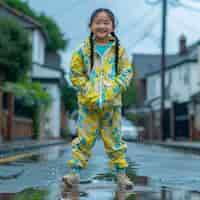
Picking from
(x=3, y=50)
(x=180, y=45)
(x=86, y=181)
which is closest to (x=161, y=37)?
(x=3, y=50)

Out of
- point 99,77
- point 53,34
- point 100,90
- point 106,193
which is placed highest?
point 53,34

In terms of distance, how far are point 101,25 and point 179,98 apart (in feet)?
141

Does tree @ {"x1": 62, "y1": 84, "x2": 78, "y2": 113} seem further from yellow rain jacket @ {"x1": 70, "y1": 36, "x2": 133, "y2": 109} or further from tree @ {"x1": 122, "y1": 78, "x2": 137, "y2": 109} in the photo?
yellow rain jacket @ {"x1": 70, "y1": 36, "x2": 133, "y2": 109}

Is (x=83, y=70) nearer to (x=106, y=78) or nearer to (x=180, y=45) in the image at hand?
(x=106, y=78)

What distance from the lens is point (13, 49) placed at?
64.6 feet

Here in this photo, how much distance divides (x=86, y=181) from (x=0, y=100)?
56.2ft

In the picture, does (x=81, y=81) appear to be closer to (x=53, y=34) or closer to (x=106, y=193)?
(x=106, y=193)

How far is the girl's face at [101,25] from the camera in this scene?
4902 millimetres

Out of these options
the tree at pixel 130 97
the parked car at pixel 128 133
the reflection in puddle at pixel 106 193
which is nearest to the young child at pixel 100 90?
the reflection in puddle at pixel 106 193

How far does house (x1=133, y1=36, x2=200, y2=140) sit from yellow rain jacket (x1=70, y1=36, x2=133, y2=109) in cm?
2933

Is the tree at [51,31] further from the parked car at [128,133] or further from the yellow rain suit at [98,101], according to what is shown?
the yellow rain suit at [98,101]

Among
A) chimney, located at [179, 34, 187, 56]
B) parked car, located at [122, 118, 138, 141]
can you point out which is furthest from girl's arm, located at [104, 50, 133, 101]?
chimney, located at [179, 34, 187, 56]

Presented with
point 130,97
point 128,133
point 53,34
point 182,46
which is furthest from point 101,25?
point 130,97

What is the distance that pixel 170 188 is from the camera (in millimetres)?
5156
